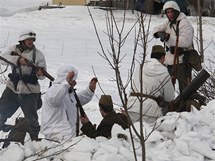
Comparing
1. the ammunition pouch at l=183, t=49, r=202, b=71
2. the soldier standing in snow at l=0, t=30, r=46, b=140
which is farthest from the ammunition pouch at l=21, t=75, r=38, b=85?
the ammunition pouch at l=183, t=49, r=202, b=71

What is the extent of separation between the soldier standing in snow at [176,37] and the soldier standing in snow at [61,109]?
1816 mm

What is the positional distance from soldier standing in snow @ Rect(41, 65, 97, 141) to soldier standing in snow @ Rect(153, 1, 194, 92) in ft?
5.96

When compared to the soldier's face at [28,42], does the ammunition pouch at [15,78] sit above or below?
below

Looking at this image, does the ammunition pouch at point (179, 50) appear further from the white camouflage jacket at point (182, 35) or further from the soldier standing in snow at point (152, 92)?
the soldier standing in snow at point (152, 92)

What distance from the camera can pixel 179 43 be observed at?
7.36 m

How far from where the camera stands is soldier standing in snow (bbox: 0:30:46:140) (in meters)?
7.02

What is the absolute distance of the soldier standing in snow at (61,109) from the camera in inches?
224

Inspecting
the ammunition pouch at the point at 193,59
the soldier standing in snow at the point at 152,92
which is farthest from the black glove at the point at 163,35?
the soldier standing in snow at the point at 152,92

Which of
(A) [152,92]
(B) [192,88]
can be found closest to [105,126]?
(A) [152,92]

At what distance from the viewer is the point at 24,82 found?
709cm

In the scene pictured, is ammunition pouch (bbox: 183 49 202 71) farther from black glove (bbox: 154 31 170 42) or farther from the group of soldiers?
black glove (bbox: 154 31 170 42)

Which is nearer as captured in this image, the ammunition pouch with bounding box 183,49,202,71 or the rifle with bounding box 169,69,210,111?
the rifle with bounding box 169,69,210,111

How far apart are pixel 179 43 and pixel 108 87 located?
440cm

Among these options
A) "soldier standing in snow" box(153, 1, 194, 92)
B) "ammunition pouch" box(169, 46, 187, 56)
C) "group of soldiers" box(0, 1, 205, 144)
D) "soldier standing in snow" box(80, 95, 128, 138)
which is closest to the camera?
"soldier standing in snow" box(80, 95, 128, 138)
